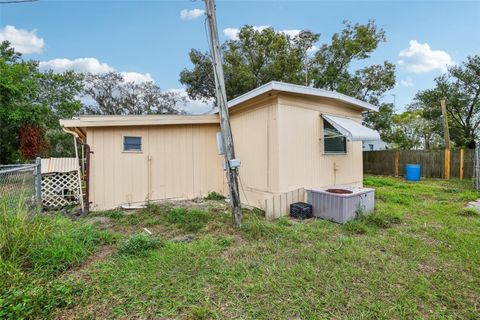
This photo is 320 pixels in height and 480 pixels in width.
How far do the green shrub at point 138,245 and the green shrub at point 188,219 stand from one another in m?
0.91

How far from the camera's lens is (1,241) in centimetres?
268

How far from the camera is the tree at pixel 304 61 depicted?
14008 millimetres

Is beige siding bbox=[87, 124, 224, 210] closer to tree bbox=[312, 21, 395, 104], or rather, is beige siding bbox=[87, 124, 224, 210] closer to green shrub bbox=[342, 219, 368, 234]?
green shrub bbox=[342, 219, 368, 234]

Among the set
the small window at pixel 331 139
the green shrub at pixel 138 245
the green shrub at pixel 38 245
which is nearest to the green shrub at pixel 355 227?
the small window at pixel 331 139

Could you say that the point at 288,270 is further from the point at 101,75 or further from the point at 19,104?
the point at 101,75

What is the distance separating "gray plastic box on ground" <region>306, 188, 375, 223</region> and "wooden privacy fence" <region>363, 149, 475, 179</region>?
340 inches

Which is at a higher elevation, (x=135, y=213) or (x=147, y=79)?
(x=147, y=79)

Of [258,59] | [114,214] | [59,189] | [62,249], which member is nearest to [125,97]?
[258,59]

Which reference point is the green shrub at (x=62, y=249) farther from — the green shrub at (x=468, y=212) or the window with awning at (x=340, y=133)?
the green shrub at (x=468, y=212)

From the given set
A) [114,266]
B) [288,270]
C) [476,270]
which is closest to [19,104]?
[114,266]

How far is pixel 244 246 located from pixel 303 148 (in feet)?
10.1

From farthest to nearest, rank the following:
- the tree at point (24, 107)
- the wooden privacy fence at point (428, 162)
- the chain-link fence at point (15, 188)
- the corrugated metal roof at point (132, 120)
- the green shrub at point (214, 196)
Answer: the wooden privacy fence at point (428, 162) < the tree at point (24, 107) < the green shrub at point (214, 196) < the corrugated metal roof at point (132, 120) < the chain-link fence at point (15, 188)

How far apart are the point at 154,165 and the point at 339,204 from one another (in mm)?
4750

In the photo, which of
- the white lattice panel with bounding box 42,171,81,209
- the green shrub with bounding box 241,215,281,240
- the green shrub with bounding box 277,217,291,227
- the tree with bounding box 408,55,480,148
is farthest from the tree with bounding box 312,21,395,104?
the white lattice panel with bounding box 42,171,81,209
